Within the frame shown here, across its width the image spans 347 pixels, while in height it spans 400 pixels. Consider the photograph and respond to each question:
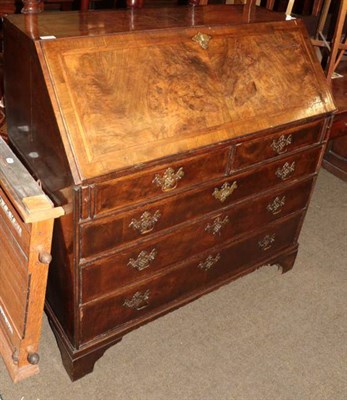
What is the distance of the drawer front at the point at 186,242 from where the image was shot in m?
2.03

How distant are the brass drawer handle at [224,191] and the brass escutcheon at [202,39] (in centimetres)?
60

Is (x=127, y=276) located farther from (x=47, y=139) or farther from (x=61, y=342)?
(x=47, y=139)

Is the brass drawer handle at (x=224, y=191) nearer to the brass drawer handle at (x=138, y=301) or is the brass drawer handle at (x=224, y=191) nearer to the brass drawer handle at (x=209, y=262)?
the brass drawer handle at (x=209, y=262)

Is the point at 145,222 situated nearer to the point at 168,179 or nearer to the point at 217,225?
the point at 168,179

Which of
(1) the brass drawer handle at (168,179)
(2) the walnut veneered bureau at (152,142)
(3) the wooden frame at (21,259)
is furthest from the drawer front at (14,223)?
(1) the brass drawer handle at (168,179)

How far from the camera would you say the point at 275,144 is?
232 cm

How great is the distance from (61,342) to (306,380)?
120 cm

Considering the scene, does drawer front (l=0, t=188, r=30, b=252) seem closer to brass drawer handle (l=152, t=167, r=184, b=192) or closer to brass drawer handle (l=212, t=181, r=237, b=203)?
brass drawer handle (l=152, t=167, r=184, b=192)

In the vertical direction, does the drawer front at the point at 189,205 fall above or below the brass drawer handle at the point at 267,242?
above

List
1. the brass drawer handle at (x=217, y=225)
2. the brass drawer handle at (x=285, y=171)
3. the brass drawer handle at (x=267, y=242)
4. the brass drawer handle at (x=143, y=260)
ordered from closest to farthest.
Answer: the brass drawer handle at (x=143, y=260) → the brass drawer handle at (x=217, y=225) → the brass drawer handle at (x=285, y=171) → the brass drawer handle at (x=267, y=242)

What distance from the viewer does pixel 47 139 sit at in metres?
1.83

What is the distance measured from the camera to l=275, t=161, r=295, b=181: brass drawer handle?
2.47m

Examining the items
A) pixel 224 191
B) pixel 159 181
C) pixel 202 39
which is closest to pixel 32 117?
pixel 159 181

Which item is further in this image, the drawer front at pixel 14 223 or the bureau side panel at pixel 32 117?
the drawer front at pixel 14 223
